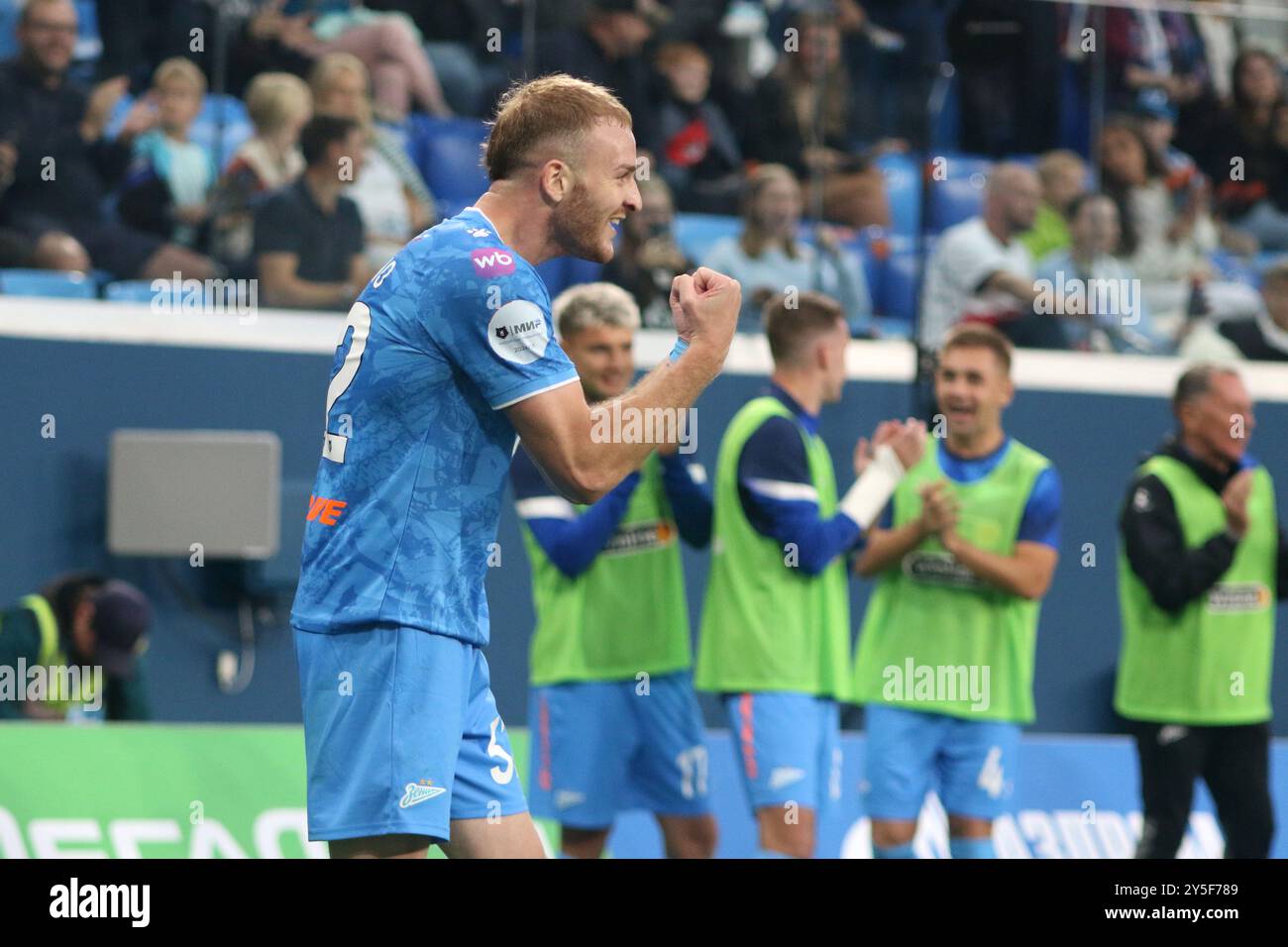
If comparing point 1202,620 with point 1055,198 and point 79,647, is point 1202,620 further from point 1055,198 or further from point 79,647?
point 79,647

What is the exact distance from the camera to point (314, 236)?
25.0 ft

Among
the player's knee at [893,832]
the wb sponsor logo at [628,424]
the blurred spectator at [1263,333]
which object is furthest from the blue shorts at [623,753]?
the blurred spectator at [1263,333]

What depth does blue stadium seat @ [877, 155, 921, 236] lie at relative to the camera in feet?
27.6

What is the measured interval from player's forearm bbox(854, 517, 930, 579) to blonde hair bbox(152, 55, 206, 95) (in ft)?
10.8

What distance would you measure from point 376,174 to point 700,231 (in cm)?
141

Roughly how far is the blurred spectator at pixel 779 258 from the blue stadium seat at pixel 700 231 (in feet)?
0.12

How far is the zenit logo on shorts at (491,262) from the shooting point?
3.31m

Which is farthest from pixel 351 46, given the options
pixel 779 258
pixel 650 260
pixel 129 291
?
pixel 779 258

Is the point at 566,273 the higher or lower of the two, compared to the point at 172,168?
lower

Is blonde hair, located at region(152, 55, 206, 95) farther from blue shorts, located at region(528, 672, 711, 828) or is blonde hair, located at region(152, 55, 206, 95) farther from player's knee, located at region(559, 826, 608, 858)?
player's knee, located at region(559, 826, 608, 858)

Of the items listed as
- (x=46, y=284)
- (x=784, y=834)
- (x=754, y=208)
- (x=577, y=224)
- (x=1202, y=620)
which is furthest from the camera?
(x=754, y=208)

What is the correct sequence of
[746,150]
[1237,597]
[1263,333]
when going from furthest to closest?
[1263,333] < [746,150] < [1237,597]

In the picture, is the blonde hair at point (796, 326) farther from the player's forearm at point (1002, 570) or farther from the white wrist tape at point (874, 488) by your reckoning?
the player's forearm at point (1002, 570)

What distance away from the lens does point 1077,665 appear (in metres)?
8.42
